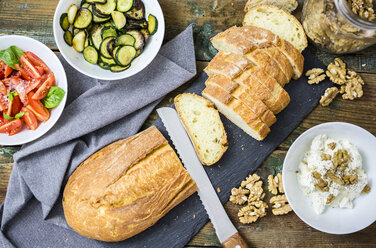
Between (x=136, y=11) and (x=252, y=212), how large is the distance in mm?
1902

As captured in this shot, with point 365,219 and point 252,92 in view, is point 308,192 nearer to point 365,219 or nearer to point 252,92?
point 365,219

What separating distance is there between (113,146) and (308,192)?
1603 mm

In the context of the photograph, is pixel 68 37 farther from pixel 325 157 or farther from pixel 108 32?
pixel 325 157

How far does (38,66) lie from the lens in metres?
2.79

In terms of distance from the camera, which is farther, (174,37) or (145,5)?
(174,37)

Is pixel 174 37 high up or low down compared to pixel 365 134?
up

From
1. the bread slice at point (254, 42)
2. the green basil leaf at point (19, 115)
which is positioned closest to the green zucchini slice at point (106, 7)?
the bread slice at point (254, 42)

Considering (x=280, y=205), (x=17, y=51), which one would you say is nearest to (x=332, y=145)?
(x=280, y=205)

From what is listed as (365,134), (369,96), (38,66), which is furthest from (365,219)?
(38,66)

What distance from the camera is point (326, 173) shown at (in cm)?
279

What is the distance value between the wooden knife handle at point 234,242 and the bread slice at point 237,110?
0.83 metres

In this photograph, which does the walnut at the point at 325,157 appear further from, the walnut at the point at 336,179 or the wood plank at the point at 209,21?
the wood plank at the point at 209,21

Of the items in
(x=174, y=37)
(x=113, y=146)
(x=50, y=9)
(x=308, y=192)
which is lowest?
(x=308, y=192)

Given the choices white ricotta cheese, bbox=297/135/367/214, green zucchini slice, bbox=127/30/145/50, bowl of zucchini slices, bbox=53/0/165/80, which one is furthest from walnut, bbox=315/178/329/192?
green zucchini slice, bbox=127/30/145/50
